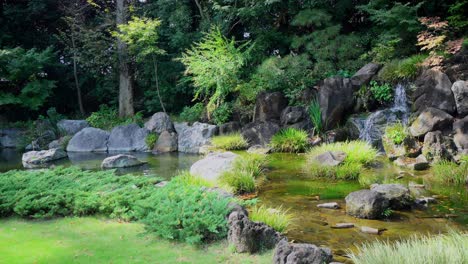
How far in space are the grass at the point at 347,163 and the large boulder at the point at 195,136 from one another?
4.99 metres

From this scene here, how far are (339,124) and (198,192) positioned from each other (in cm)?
809

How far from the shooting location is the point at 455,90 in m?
10.5

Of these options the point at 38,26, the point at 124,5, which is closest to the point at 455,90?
the point at 124,5

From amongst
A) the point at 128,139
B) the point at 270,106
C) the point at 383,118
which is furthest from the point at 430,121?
the point at 128,139

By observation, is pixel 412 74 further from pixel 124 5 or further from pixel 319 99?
pixel 124 5

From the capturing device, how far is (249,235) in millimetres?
4359

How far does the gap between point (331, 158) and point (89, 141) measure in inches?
398

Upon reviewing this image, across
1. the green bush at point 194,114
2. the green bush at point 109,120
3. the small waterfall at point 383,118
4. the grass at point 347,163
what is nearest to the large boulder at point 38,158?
the green bush at point 109,120

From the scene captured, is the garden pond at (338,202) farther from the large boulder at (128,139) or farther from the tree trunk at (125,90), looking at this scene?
the tree trunk at (125,90)

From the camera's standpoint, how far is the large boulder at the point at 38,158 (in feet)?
41.5

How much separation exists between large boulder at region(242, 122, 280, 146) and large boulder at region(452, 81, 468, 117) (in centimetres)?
500

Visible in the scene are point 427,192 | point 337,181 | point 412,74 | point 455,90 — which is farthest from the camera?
point 412,74

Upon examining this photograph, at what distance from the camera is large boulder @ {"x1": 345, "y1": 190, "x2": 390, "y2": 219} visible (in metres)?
6.09

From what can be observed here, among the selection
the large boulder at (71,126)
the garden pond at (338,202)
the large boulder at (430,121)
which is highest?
the large boulder at (430,121)
